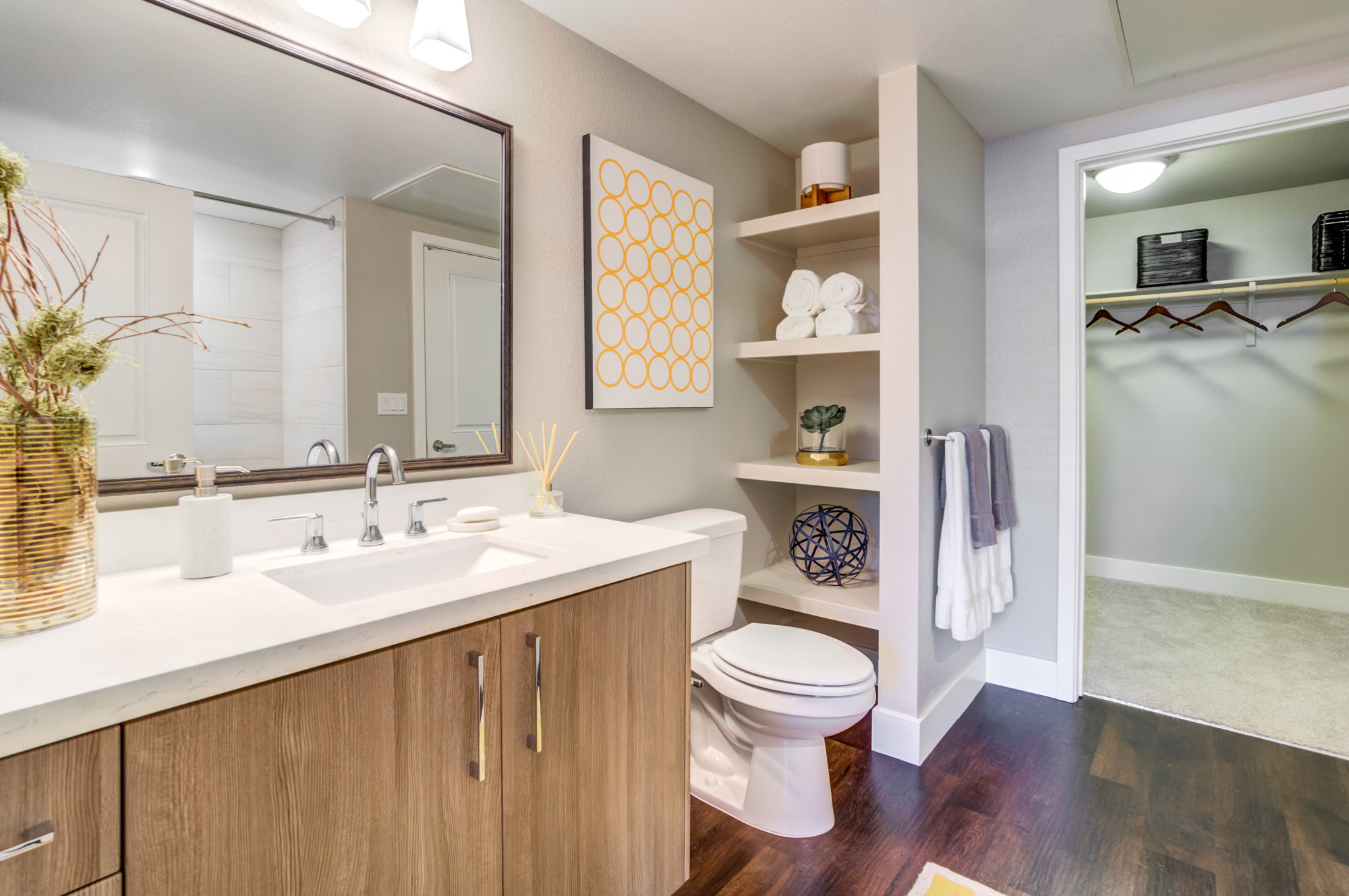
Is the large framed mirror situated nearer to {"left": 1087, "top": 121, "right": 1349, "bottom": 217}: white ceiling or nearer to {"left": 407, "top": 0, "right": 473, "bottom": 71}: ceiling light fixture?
{"left": 407, "top": 0, "right": 473, "bottom": 71}: ceiling light fixture

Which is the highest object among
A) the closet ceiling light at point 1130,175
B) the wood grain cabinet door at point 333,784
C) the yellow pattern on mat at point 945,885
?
the closet ceiling light at point 1130,175

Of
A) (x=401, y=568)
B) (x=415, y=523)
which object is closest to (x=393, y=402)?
(x=415, y=523)

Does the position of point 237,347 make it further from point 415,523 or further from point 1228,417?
point 1228,417

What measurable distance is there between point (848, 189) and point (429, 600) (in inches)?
82.8

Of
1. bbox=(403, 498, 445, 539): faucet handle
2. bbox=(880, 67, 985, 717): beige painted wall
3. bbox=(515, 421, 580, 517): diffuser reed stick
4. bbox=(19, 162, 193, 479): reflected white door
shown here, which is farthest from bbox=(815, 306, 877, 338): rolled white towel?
bbox=(19, 162, 193, 479): reflected white door

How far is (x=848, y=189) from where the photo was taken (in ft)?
7.87

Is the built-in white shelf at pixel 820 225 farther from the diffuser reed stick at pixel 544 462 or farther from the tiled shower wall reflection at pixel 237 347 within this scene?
the tiled shower wall reflection at pixel 237 347

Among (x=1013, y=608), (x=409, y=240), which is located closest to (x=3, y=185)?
(x=409, y=240)

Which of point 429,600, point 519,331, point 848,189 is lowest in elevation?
point 429,600

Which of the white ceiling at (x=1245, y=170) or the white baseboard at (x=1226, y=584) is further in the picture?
the white baseboard at (x=1226, y=584)

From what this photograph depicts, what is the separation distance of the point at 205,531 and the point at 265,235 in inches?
23.9

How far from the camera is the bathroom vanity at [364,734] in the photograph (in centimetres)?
67

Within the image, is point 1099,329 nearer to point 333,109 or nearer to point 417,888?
point 333,109

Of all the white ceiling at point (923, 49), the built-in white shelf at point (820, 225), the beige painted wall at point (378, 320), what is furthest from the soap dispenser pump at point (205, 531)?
the built-in white shelf at point (820, 225)
